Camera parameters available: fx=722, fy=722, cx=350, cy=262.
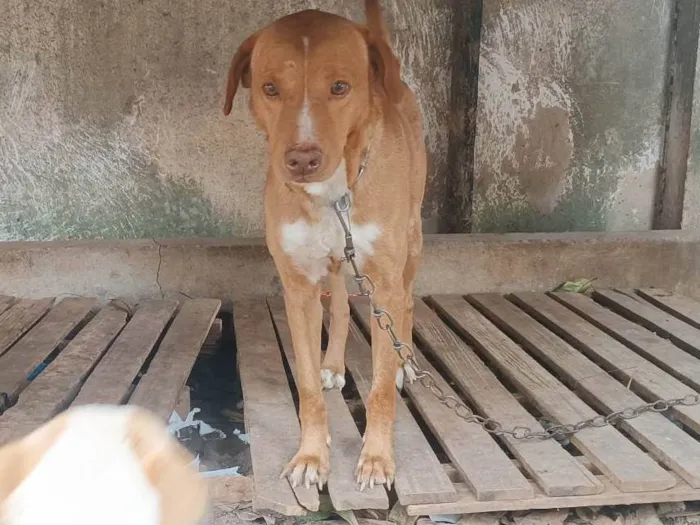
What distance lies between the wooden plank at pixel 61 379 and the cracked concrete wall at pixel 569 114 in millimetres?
2559

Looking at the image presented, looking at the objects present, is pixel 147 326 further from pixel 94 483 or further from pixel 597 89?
pixel 597 89

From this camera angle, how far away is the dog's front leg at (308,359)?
8.46ft

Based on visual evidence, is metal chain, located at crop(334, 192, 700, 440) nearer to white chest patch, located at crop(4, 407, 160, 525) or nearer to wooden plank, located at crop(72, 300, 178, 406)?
white chest patch, located at crop(4, 407, 160, 525)

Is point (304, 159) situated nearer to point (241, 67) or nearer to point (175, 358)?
point (241, 67)

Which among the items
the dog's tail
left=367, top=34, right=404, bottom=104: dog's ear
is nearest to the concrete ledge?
the dog's tail

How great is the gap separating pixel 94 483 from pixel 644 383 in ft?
7.99

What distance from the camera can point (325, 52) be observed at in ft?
7.48

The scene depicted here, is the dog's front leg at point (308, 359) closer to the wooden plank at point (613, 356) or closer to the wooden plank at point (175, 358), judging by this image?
the wooden plank at point (175, 358)

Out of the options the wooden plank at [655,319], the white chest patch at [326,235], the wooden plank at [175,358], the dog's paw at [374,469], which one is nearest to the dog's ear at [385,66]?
the white chest patch at [326,235]

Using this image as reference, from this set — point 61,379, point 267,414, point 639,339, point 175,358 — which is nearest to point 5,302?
point 61,379

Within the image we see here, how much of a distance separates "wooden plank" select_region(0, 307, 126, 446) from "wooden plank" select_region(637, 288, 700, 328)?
3215 millimetres

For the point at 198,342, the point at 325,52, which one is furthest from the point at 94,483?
the point at 198,342

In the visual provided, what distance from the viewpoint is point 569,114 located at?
16.5 ft

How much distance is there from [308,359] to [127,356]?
4.26 ft
